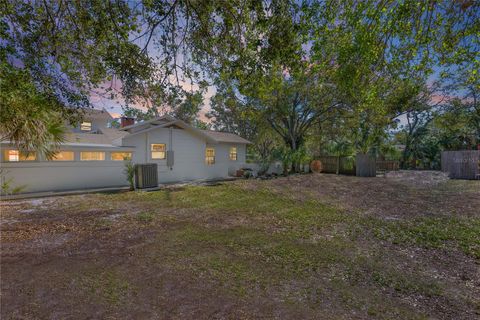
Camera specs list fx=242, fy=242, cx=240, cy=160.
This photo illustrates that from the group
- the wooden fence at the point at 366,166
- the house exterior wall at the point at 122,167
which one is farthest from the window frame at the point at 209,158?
the wooden fence at the point at 366,166

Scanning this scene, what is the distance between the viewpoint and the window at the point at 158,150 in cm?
1591

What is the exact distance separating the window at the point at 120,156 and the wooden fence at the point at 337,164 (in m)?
15.9

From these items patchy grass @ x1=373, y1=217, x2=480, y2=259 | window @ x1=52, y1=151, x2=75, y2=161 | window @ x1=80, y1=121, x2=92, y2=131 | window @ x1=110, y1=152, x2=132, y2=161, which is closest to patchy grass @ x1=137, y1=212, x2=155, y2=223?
patchy grass @ x1=373, y1=217, x2=480, y2=259

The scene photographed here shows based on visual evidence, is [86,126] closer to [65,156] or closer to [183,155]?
[65,156]

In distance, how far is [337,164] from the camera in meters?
20.8

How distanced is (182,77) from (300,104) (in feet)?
61.6

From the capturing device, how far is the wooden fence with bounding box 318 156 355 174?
1969 cm

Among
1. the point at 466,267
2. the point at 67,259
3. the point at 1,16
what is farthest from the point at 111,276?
the point at 466,267

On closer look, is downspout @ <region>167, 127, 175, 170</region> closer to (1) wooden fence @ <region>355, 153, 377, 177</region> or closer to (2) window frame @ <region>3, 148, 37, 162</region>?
(2) window frame @ <region>3, 148, 37, 162</region>

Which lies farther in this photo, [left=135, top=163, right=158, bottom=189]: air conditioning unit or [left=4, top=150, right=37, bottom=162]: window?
[left=135, top=163, right=158, bottom=189]: air conditioning unit

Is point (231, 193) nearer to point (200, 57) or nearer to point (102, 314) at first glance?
point (200, 57)

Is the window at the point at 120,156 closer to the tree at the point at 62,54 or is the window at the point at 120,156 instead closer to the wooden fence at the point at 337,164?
the tree at the point at 62,54

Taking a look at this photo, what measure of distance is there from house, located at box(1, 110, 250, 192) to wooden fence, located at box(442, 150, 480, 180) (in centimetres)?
1538

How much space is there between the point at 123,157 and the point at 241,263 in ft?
42.5
